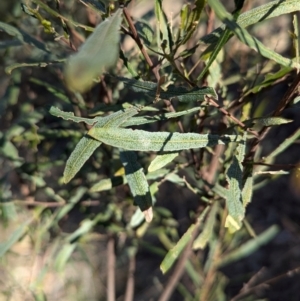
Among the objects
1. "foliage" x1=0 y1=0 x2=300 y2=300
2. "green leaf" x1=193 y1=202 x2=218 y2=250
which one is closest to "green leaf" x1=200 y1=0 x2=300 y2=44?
"foliage" x1=0 y1=0 x2=300 y2=300

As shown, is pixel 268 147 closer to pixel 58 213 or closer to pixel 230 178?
pixel 58 213

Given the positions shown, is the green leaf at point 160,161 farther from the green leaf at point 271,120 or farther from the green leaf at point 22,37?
the green leaf at point 22,37

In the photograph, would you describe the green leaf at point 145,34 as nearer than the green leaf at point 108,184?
Yes

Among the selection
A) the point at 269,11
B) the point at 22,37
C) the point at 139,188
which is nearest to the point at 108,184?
the point at 139,188

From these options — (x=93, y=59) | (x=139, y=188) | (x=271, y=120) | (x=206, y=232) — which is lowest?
(x=206, y=232)

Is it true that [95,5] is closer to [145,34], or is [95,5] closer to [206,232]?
[145,34]

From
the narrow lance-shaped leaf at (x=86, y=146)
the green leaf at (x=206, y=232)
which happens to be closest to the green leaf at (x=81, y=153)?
the narrow lance-shaped leaf at (x=86, y=146)

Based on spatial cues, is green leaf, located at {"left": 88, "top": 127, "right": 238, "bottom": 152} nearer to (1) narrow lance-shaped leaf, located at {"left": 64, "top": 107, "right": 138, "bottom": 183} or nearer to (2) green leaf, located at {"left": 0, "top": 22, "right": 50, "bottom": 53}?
(1) narrow lance-shaped leaf, located at {"left": 64, "top": 107, "right": 138, "bottom": 183}
